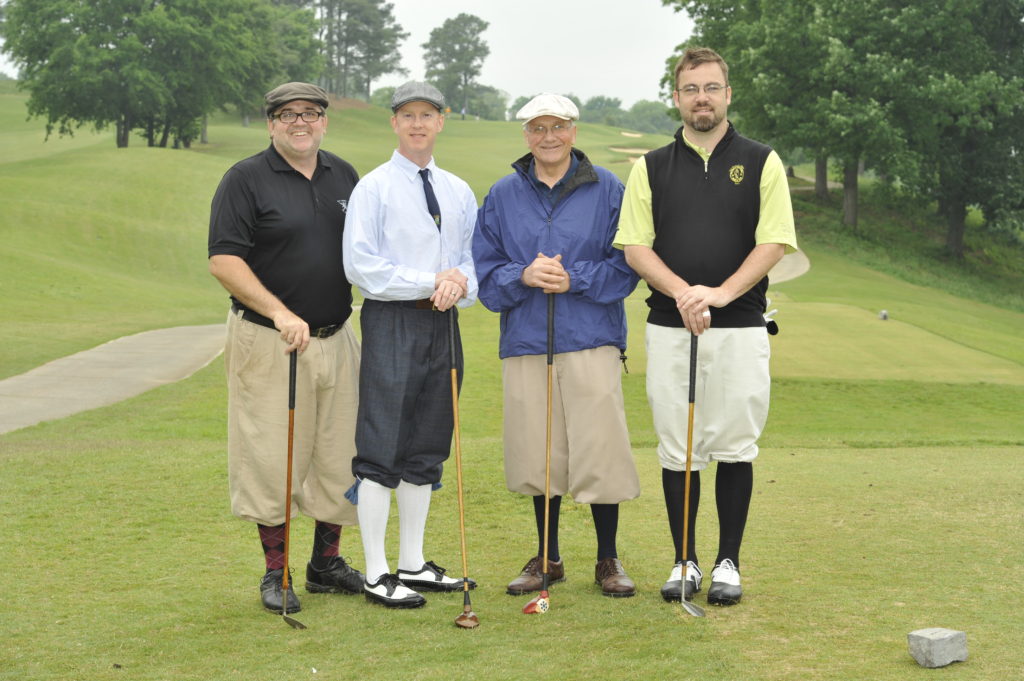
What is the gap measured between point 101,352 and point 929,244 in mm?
30352

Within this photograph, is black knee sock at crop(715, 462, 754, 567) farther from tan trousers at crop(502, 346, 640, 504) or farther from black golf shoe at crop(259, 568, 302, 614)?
black golf shoe at crop(259, 568, 302, 614)

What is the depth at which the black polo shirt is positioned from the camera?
4766mm

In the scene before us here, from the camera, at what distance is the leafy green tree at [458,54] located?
11788 cm

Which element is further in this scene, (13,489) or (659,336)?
(13,489)

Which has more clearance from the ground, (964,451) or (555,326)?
(555,326)

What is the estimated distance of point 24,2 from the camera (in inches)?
2063

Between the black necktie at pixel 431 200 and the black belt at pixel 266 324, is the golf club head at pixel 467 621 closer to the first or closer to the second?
the black belt at pixel 266 324

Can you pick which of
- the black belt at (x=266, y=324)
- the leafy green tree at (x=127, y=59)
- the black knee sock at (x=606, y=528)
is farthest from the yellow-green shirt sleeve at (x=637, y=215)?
the leafy green tree at (x=127, y=59)

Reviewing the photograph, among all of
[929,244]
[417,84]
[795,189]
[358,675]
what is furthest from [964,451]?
[795,189]

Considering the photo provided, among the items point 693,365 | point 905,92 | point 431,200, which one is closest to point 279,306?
point 431,200

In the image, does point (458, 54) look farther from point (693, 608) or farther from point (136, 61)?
point (693, 608)

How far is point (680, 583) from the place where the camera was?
A: 4629 mm

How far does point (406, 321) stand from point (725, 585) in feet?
5.88

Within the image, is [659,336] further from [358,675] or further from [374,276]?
[358,675]
